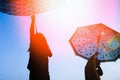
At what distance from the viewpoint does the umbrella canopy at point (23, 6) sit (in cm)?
1334

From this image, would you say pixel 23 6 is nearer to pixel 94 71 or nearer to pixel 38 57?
pixel 38 57

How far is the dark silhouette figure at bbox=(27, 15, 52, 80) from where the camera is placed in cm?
1238

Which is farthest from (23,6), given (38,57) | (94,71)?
(94,71)

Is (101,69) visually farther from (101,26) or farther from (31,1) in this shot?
(31,1)

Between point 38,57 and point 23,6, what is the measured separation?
7.96 ft

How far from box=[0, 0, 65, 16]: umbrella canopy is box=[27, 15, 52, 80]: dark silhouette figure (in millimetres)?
1334

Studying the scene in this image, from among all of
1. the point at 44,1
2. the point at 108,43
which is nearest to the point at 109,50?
the point at 108,43

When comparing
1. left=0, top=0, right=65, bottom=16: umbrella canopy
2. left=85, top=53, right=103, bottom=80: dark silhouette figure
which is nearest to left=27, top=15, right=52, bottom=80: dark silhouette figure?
left=0, top=0, right=65, bottom=16: umbrella canopy

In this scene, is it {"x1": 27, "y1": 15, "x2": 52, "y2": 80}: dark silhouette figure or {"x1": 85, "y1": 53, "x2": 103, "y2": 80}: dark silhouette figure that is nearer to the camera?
{"x1": 27, "y1": 15, "x2": 52, "y2": 80}: dark silhouette figure

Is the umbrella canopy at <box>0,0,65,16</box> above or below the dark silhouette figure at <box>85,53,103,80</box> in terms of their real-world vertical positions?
above

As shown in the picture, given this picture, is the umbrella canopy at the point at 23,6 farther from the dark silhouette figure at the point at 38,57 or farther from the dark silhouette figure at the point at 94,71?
the dark silhouette figure at the point at 94,71

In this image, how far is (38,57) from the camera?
12469mm

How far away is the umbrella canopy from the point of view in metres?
13.3

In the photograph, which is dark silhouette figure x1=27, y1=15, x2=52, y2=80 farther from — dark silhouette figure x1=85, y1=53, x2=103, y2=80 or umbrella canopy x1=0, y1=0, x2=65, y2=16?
dark silhouette figure x1=85, y1=53, x2=103, y2=80
